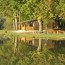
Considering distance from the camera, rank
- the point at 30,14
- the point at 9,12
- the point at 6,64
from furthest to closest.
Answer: the point at 9,12
the point at 30,14
the point at 6,64

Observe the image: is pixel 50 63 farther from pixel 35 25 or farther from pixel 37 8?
pixel 35 25

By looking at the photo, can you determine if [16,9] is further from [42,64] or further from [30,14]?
[42,64]

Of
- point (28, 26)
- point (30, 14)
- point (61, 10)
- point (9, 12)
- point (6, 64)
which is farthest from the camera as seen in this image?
point (28, 26)

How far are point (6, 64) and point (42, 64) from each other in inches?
91.9

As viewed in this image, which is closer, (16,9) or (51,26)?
(16,9)

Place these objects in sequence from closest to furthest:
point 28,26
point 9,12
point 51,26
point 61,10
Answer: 1. point 61,10
2. point 9,12
3. point 51,26
4. point 28,26

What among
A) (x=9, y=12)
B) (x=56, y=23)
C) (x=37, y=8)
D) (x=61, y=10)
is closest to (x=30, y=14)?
(x=37, y=8)

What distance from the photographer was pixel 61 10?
63.2 meters

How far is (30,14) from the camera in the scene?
67.5m

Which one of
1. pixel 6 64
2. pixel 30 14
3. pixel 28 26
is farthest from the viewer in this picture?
pixel 28 26

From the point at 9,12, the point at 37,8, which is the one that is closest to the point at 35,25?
the point at 9,12

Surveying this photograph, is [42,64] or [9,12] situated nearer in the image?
[42,64]

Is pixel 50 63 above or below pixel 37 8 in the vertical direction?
below

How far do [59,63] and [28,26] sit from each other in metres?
68.6
